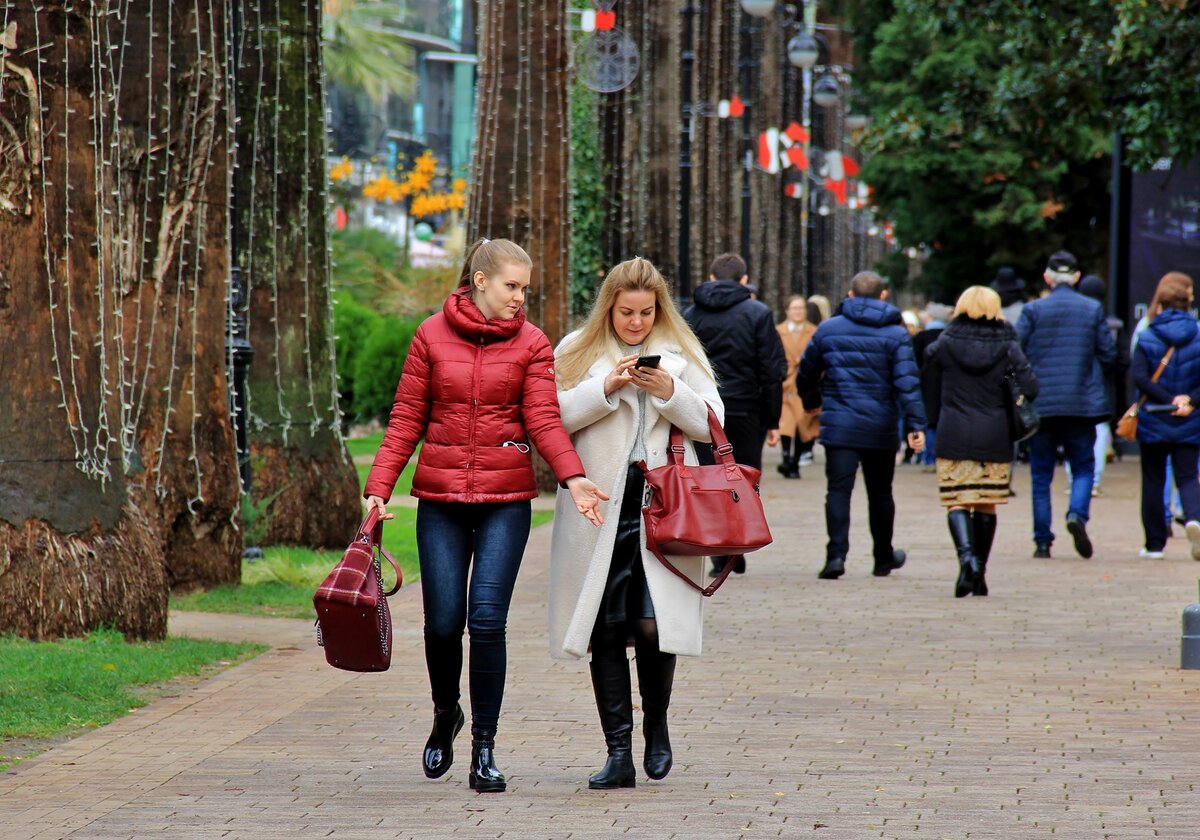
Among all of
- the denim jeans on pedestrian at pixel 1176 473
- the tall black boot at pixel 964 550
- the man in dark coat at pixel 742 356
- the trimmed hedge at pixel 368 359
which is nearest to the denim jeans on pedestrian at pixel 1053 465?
the denim jeans on pedestrian at pixel 1176 473

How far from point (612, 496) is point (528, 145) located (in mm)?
12124

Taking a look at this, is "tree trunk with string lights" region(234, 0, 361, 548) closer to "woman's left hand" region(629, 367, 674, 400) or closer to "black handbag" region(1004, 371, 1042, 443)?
Answer: "black handbag" region(1004, 371, 1042, 443)

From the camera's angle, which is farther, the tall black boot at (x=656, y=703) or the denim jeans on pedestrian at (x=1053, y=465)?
the denim jeans on pedestrian at (x=1053, y=465)

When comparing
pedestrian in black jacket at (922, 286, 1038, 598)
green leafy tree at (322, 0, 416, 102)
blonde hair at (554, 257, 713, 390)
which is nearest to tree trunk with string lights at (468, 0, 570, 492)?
pedestrian in black jacket at (922, 286, 1038, 598)

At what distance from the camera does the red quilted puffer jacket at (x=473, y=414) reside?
596 centimetres

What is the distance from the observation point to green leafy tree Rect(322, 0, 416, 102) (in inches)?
1953

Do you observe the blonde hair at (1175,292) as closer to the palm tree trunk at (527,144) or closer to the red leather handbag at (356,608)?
the palm tree trunk at (527,144)

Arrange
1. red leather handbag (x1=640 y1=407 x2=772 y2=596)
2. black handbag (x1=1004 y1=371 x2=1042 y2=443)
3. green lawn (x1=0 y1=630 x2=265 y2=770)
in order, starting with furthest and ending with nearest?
1. black handbag (x1=1004 y1=371 x2=1042 y2=443)
2. green lawn (x1=0 y1=630 x2=265 y2=770)
3. red leather handbag (x1=640 y1=407 x2=772 y2=596)

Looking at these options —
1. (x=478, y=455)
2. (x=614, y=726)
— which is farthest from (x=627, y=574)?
(x=478, y=455)

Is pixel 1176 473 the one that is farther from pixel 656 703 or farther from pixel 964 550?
pixel 656 703

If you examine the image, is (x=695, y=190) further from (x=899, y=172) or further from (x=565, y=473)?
(x=565, y=473)

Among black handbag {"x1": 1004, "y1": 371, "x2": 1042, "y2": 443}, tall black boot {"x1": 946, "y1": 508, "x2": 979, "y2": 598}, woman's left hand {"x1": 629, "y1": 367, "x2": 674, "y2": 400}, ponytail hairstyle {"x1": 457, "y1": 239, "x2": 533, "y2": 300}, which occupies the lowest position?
tall black boot {"x1": 946, "y1": 508, "x2": 979, "y2": 598}

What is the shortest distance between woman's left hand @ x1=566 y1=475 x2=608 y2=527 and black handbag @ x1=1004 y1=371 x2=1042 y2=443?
6.06 m

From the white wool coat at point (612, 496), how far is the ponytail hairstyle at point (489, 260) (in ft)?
1.40
